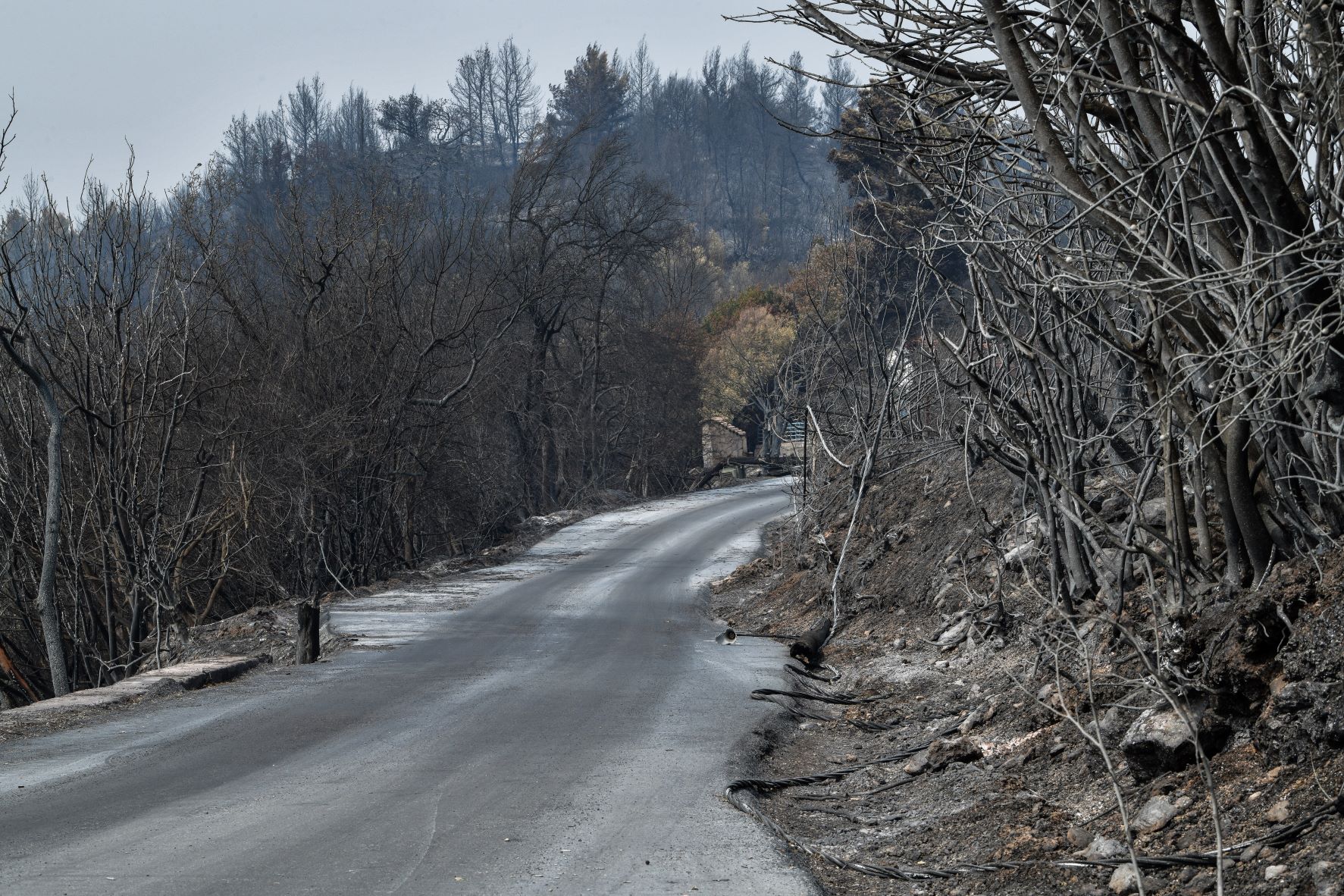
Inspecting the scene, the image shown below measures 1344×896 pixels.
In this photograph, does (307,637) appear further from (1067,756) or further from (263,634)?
(1067,756)

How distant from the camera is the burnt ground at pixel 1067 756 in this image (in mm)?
4840

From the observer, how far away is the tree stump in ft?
43.5

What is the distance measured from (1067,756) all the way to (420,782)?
12.4 feet

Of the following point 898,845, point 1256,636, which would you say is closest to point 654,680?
point 898,845

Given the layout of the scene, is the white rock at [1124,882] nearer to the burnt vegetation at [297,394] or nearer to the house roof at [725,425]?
the burnt vegetation at [297,394]

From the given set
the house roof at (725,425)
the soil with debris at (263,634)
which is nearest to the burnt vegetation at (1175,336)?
the soil with debris at (263,634)

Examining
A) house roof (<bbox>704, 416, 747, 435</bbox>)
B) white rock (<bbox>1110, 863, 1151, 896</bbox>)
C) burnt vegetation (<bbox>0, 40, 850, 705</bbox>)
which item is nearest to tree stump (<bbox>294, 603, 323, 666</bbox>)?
burnt vegetation (<bbox>0, 40, 850, 705</bbox>)

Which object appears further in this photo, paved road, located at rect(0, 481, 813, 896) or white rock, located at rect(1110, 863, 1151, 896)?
paved road, located at rect(0, 481, 813, 896)

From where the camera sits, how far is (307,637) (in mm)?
13289

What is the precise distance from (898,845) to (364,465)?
22.3 m

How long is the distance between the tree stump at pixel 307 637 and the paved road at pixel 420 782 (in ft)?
1.11

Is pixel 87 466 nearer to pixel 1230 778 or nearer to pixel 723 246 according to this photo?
pixel 1230 778

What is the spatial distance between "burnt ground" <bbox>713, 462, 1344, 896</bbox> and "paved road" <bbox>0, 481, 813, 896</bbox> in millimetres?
690

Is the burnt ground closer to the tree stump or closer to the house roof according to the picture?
the tree stump
